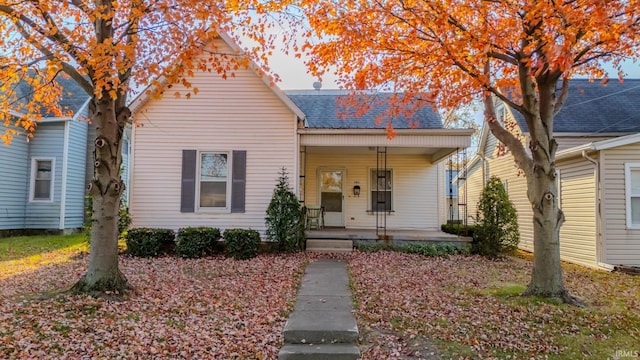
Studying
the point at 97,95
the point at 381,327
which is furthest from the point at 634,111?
the point at 97,95

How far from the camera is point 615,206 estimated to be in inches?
372

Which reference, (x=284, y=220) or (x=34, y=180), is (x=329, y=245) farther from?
(x=34, y=180)

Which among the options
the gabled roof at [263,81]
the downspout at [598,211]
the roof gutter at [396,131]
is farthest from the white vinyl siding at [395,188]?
the downspout at [598,211]

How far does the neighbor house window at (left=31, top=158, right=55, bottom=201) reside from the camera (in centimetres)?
1430

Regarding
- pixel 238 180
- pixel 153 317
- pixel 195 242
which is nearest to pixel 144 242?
pixel 195 242

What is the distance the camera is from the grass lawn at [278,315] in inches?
161

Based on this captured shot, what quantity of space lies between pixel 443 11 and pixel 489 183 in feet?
20.5

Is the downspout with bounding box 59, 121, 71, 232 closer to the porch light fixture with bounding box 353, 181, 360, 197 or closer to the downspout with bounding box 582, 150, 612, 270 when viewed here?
the porch light fixture with bounding box 353, 181, 360, 197

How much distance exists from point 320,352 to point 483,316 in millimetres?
2348

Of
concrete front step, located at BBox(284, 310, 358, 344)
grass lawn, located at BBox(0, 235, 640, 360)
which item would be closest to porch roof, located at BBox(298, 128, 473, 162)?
grass lawn, located at BBox(0, 235, 640, 360)

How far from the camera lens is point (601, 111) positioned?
41.8 feet

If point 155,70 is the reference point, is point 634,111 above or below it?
above

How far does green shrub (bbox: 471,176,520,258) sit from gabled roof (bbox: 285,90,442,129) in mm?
2816

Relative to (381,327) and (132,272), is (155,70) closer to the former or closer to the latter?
(132,272)
